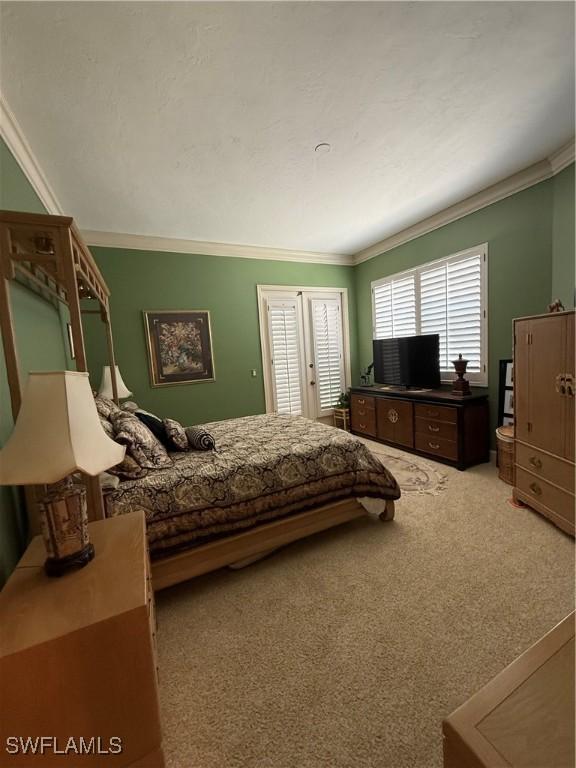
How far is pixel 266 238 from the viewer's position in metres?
4.18

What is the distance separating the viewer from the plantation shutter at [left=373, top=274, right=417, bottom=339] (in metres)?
4.33

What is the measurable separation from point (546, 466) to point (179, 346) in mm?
3910

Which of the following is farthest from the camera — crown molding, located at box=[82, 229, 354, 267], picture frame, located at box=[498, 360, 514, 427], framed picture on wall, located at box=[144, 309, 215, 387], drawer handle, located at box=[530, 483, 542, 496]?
framed picture on wall, located at box=[144, 309, 215, 387]

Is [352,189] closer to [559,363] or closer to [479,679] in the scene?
[559,363]

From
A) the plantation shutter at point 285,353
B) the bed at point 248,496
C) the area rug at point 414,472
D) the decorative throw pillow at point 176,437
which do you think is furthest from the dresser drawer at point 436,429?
the decorative throw pillow at point 176,437

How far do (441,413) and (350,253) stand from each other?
10.0ft

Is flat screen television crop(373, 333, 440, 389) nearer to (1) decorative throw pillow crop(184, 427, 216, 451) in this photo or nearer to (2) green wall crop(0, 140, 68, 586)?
(1) decorative throw pillow crop(184, 427, 216, 451)

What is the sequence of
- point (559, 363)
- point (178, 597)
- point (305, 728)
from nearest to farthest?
point (305, 728), point (178, 597), point (559, 363)

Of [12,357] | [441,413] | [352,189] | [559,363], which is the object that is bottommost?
[441,413]

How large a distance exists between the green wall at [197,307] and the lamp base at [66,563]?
311cm

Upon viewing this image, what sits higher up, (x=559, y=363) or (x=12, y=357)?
(x=12, y=357)

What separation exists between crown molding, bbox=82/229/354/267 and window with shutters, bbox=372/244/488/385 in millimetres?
1110

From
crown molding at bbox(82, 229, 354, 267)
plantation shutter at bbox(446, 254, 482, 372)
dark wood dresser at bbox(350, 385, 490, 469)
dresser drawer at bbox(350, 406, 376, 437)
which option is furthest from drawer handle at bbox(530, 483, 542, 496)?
crown molding at bbox(82, 229, 354, 267)

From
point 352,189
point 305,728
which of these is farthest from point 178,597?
point 352,189
